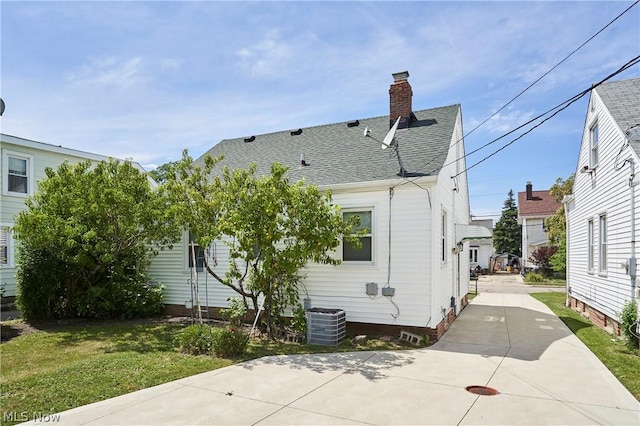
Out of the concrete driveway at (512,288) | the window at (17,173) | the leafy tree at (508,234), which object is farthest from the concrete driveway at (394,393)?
the leafy tree at (508,234)

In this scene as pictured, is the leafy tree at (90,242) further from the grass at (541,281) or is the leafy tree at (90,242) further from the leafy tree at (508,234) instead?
the leafy tree at (508,234)

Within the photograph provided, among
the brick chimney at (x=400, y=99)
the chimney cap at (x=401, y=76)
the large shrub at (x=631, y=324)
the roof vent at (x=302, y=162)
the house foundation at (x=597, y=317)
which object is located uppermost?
the chimney cap at (x=401, y=76)

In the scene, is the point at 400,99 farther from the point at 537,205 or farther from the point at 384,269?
the point at 537,205

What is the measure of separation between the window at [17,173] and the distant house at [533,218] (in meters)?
38.2

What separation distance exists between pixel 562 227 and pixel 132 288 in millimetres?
26615

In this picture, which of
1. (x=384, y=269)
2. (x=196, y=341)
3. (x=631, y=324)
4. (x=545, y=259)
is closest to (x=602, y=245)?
(x=631, y=324)

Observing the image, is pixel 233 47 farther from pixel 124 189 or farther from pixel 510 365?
pixel 510 365

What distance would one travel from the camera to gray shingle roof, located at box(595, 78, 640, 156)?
9.23 meters

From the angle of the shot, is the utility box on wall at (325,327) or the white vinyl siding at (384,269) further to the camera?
the white vinyl siding at (384,269)

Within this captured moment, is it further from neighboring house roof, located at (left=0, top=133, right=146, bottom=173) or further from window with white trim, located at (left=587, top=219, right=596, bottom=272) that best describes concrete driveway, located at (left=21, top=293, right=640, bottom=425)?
neighboring house roof, located at (left=0, top=133, right=146, bottom=173)

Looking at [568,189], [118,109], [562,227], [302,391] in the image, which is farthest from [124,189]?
[568,189]

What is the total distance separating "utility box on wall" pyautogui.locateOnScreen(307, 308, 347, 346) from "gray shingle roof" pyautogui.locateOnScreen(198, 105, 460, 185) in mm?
3189

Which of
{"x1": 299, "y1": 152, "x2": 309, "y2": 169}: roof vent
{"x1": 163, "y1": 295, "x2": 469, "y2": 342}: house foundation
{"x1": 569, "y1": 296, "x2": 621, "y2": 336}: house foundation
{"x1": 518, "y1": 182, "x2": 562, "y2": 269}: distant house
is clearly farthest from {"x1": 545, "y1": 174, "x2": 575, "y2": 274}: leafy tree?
{"x1": 299, "y1": 152, "x2": 309, "y2": 169}: roof vent

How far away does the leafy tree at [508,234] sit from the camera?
46188 millimetres
